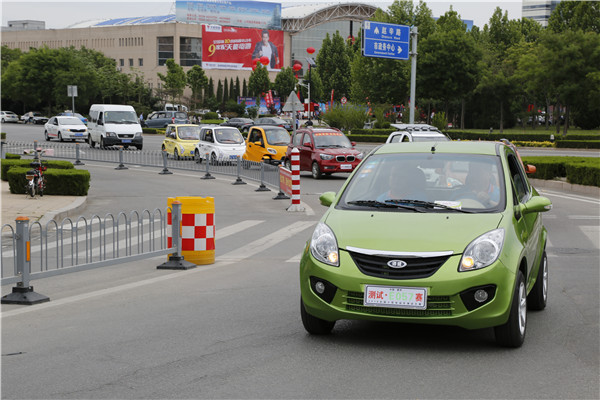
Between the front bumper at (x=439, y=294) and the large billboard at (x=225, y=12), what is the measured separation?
136549 mm

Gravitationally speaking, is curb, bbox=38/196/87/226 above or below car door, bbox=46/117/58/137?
below

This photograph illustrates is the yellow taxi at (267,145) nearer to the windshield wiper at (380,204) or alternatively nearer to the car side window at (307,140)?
the car side window at (307,140)

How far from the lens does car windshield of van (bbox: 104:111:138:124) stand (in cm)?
4372

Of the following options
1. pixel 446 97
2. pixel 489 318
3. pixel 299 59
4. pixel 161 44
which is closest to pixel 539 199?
pixel 489 318

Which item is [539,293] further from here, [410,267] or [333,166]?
[333,166]

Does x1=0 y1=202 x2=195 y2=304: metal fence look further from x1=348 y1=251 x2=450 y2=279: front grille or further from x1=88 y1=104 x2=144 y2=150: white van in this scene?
x1=88 y1=104 x2=144 y2=150: white van

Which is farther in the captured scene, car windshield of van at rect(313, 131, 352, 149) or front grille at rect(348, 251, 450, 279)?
car windshield of van at rect(313, 131, 352, 149)

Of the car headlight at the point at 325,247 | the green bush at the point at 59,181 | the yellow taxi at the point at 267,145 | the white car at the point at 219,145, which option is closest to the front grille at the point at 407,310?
the car headlight at the point at 325,247

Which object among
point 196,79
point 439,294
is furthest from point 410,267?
point 196,79

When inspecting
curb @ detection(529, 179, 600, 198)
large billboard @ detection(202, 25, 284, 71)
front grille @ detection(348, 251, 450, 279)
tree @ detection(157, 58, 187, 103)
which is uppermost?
large billboard @ detection(202, 25, 284, 71)

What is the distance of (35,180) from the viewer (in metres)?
19.5

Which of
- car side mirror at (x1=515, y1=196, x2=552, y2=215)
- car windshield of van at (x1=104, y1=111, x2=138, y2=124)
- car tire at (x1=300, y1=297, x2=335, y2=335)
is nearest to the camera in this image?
car tire at (x1=300, y1=297, x2=335, y2=335)

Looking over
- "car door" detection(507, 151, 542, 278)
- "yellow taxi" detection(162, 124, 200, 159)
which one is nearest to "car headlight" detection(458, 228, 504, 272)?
"car door" detection(507, 151, 542, 278)

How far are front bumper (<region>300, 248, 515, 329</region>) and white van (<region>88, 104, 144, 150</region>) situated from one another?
38.3 meters
